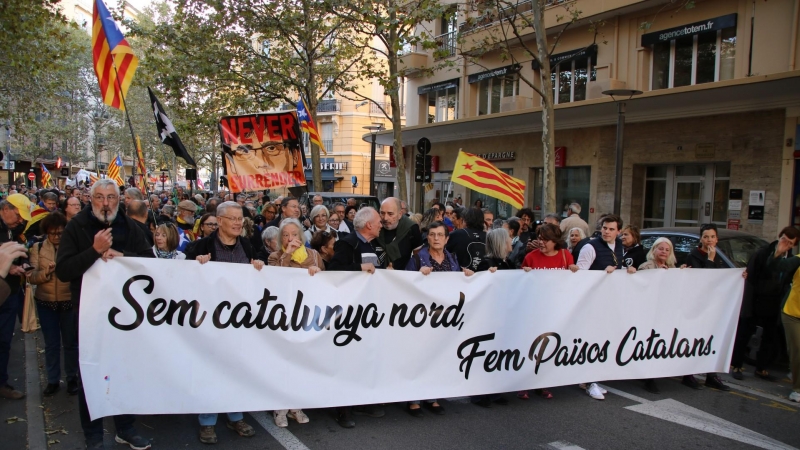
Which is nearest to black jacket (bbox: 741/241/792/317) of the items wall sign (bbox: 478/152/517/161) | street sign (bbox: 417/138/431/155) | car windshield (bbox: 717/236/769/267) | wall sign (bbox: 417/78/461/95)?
car windshield (bbox: 717/236/769/267)

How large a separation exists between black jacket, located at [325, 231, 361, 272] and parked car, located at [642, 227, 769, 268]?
4440 mm

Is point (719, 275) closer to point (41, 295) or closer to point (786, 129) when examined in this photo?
point (41, 295)

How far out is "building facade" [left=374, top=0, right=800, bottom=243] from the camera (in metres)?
13.4

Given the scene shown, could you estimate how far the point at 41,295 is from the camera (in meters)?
5.11

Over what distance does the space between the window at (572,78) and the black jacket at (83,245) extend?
53.3ft

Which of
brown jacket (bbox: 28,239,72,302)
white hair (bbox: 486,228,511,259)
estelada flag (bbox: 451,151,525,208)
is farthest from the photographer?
estelada flag (bbox: 451,151,525,208)

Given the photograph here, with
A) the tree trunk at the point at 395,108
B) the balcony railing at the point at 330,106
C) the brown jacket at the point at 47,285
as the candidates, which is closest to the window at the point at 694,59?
the tree trunk at the point at 395,108

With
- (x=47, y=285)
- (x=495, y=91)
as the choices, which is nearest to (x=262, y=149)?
(x=47, y=285)

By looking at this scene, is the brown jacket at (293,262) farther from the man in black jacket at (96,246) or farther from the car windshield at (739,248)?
the car windshield at (739,248)

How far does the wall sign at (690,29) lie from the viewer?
566 inches

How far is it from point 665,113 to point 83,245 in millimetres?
15203

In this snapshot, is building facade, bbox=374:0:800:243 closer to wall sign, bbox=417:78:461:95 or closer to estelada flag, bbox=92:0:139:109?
wall sign, bbox=417:78:461:95

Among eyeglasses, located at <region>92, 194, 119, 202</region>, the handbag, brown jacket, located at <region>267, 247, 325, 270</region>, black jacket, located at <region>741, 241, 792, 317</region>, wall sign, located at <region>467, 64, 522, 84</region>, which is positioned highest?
wall sign, located at <region>467, 64, 522, 84</region>

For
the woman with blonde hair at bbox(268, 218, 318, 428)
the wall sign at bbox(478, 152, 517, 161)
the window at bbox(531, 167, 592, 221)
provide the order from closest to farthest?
1. the woman with blonde hair at bbox(268, 218, 318, 428)
2. the window at bbox(531, 167, 592, 221)
3. the wall sign at bbox(478, 152, 517, 161)
